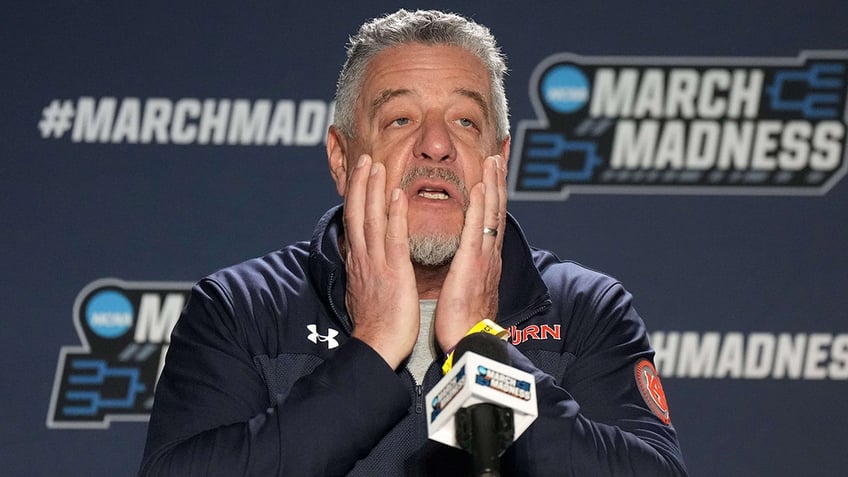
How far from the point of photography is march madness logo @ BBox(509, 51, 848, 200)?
3064 mm

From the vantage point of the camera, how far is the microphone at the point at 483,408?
118 cm

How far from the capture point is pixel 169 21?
3146 mm

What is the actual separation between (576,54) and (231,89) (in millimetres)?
868

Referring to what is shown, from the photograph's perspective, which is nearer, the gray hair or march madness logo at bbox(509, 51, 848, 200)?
the gray hair

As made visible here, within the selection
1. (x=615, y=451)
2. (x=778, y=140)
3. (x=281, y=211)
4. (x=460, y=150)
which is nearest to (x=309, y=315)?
(x=460, y=150)

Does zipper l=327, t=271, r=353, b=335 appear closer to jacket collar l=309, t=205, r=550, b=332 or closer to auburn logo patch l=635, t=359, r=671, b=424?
jacket collar l=309, t=205, r=550, b=332

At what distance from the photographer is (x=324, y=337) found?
76.1 inches

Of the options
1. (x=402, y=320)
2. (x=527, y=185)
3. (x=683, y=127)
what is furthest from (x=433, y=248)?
(x=683, y=127)

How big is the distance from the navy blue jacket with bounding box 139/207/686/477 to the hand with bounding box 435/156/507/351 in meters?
0.09

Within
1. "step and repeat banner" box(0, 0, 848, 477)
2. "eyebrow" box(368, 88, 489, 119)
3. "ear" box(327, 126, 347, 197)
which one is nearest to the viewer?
"eyebrow" box(368, 88, 489, 119)

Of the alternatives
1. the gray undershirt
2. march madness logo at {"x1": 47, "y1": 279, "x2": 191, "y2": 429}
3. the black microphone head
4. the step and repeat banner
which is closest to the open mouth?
the gray undershirt

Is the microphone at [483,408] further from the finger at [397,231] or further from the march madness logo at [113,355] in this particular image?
the march madness logo at [113,355]

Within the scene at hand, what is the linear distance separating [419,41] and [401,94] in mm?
114

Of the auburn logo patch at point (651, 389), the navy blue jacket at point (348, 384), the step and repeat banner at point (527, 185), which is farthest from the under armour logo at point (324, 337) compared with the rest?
the step and repeat banner at point (527, 185)
